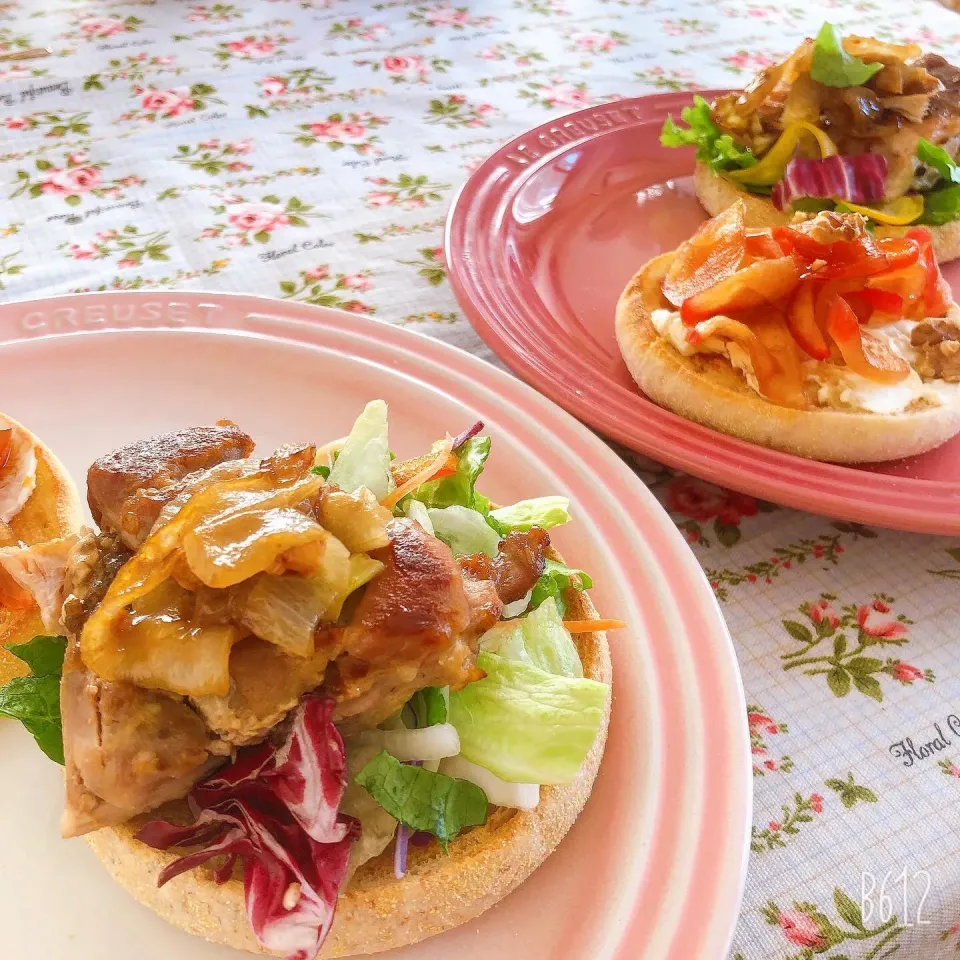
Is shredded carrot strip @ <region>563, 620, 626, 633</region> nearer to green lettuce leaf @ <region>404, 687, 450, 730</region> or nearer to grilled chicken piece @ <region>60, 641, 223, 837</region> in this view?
green lettuce leaf @ <region>404, 687, 450, 730</region>

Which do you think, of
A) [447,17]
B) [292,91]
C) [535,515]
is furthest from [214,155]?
[535,515]

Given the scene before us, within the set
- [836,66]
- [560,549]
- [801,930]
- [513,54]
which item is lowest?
[801,930]

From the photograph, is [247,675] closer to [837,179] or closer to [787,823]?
[787,823]

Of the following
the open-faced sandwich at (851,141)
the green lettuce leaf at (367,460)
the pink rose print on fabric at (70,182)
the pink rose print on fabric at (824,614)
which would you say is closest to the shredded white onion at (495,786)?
the green lettuce leaf at (367,460)

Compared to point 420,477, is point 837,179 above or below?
above

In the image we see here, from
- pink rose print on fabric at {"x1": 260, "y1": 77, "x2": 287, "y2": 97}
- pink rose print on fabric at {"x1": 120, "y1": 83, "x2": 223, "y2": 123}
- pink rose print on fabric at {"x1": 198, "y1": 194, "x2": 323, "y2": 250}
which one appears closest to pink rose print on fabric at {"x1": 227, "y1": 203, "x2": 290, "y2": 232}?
pink rose print on fabric at {"x1": 198, "y1": 194, "x2": 323, "y2": 250}

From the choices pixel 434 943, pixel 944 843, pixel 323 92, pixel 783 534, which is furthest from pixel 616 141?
pixel 434 943
